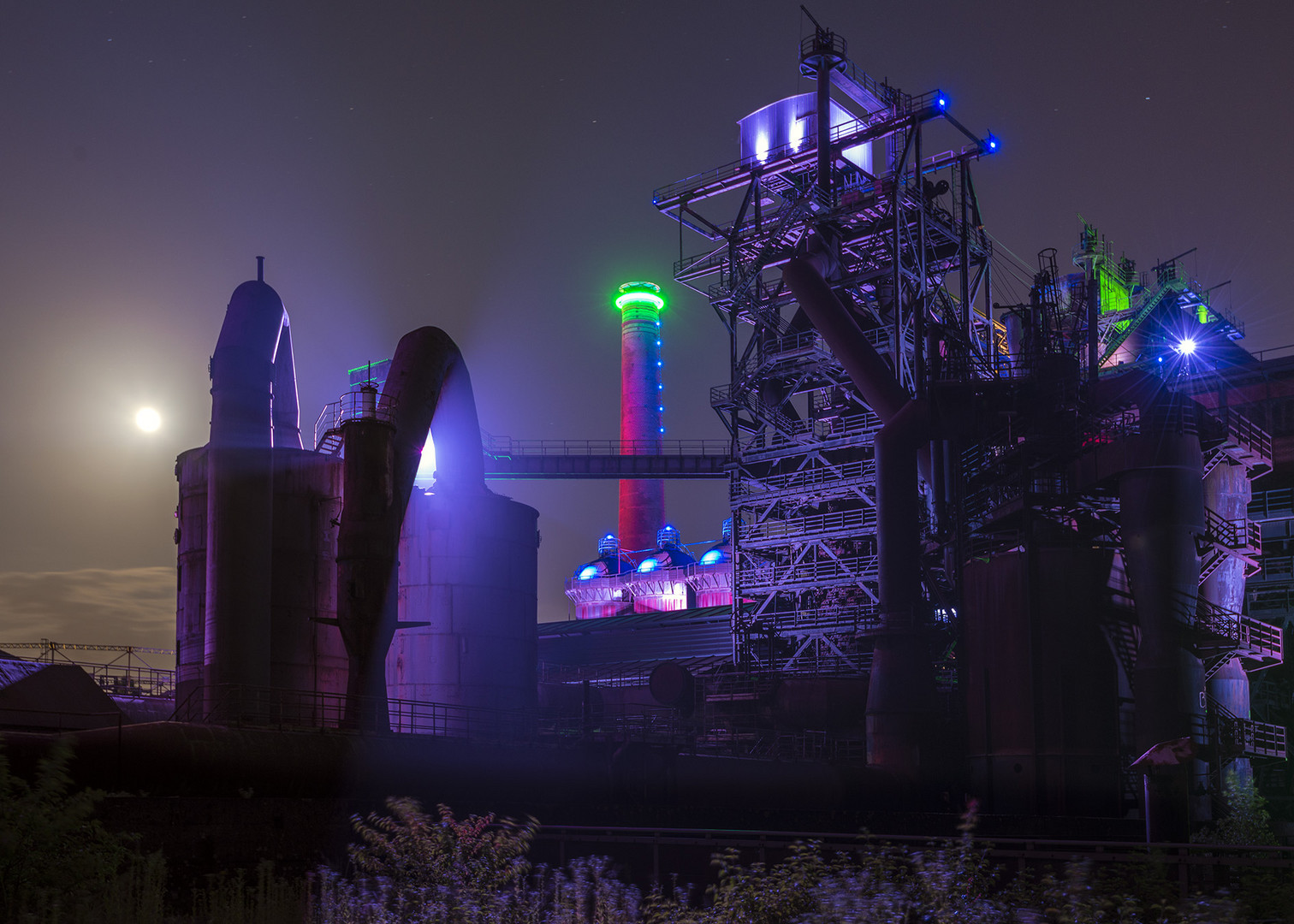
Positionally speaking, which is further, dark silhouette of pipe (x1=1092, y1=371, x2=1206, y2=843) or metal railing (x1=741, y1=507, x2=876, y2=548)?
metal railing (x1=741, y1=507, x2=876, y2=548)

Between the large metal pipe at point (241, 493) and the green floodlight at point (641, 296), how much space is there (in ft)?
189

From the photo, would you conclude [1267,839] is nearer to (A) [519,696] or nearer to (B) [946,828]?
(B) [946,828]

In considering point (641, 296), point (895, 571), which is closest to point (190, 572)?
point (895, 571)

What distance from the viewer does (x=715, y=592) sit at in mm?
67625

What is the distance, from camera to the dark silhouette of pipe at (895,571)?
32000 mm

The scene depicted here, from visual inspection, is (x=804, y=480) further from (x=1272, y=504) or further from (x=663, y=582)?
(x=663, y=582)

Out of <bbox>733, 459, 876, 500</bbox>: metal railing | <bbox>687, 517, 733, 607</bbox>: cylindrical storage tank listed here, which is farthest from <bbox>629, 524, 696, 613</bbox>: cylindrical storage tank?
<bbox>733, 459, 876, 500</bbox>: metal railing

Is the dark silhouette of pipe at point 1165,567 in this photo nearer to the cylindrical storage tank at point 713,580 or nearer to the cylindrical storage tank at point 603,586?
the cylindrical storage tank at point 713,580

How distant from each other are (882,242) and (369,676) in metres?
29.1

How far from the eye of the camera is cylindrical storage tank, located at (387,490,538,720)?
3044 cm

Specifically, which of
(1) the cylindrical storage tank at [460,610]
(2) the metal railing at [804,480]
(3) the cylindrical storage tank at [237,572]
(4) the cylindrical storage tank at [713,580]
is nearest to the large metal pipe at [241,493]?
(3) the cylindrical storage tank at [237,572]

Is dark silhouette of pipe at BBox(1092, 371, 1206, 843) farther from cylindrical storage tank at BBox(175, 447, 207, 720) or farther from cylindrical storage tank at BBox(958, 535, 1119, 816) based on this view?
cylindrical storage tank at BBox(175, 447, 207, 720)

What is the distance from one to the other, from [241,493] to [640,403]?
55290 millimetres

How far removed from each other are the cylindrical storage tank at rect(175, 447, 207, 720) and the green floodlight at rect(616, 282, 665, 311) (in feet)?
190
